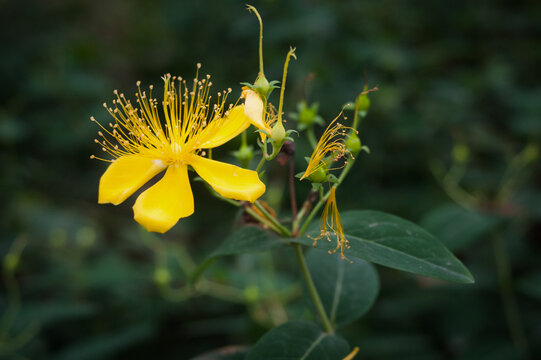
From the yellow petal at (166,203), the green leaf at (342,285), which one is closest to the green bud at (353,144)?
the yellow petal at (166,203)

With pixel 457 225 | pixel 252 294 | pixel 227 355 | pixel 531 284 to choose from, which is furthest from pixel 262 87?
pixel 531 284

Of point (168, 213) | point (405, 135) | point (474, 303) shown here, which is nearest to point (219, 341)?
point (474, 303)

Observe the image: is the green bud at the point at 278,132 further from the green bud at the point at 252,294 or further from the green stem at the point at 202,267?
the green bud at the point at 252,294

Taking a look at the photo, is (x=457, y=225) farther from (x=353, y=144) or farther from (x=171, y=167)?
(x=171, y=167)

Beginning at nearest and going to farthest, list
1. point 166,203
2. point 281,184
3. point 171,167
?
point 166,203 → point 171,167 → point 281,184

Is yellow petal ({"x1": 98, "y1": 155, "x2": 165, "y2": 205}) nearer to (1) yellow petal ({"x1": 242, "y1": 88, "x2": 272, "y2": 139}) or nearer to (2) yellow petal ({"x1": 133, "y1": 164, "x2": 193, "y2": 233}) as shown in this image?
(2) yellow petal ({"x1": 133, "y1": 164, "x2": 193, "y2": 233})

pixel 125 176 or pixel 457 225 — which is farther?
pixel 457 225

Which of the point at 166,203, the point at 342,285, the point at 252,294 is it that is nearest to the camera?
the point at 166,203
